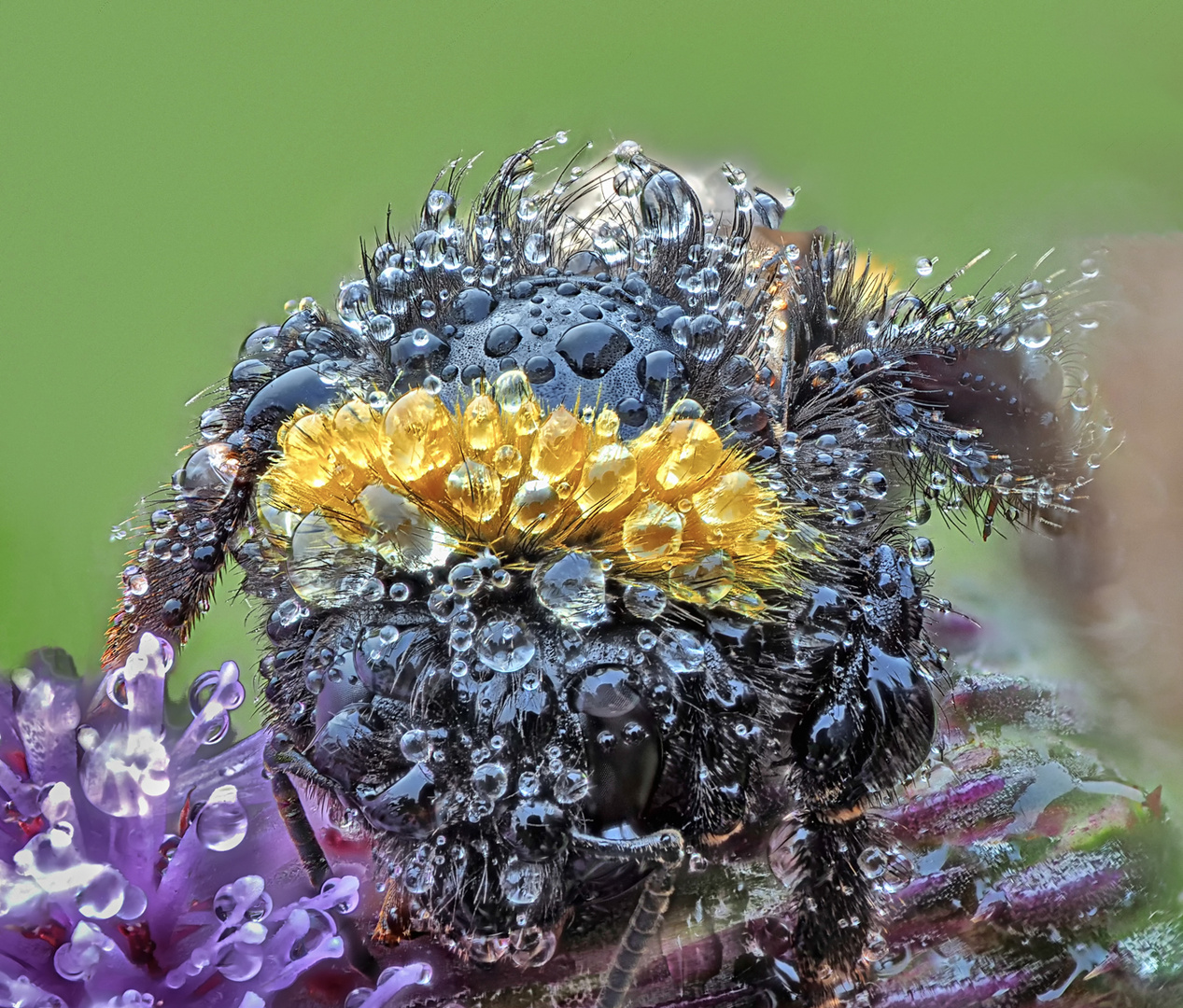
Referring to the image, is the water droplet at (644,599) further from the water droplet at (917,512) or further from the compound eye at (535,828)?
the water droplet at (917,512)

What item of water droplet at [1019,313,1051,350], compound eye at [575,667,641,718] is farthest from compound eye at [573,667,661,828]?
water droplet at [1019,313,1051,350]

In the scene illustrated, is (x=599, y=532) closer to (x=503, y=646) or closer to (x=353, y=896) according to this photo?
(x=503, y=646)

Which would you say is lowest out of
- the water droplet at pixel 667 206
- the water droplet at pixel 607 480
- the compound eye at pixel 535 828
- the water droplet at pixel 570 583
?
the compound eye at pixel 535 828

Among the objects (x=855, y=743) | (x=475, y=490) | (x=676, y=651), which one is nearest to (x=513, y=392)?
(x=475, y=490)

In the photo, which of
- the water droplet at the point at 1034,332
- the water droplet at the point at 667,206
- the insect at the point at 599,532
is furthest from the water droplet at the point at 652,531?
the water droplet at the point at 1034,332

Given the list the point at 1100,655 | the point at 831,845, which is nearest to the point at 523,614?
the point at 831,845

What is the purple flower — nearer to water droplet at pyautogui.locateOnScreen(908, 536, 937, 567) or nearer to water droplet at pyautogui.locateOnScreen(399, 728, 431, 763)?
water droplet at pyautogui.locateOnScreen(399, 728, 431, 763)

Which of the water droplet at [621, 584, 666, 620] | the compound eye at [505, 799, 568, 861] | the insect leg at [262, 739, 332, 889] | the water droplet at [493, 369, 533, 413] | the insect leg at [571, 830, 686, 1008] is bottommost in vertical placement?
the insect leg at [571, 830, 686, 1008]
